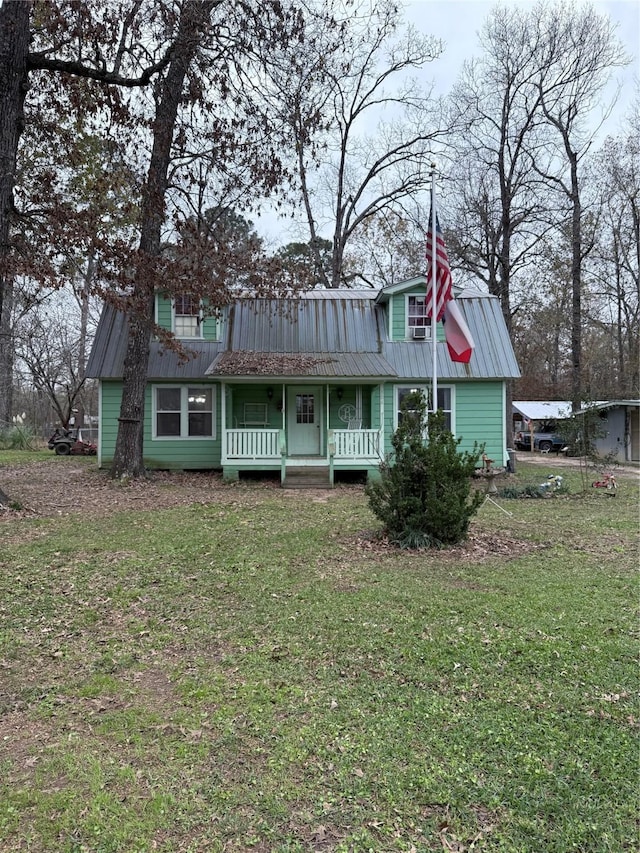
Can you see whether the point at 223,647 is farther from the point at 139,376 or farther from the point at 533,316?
the point at 533,316

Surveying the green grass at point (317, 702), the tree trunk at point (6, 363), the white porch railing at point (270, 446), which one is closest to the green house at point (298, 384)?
the white porch railing at point (270, 446)

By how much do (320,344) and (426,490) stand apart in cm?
845

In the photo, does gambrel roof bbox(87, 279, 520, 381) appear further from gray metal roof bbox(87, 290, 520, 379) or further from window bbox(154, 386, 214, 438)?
window bbox(154, 386, 214, 438)

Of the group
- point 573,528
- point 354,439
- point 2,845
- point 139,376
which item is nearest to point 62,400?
point 139,376

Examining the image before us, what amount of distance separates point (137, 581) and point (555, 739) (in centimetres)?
408

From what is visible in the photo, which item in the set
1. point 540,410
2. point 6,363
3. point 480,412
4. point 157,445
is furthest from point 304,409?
point 6,363

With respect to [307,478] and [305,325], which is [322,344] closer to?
[305,325]

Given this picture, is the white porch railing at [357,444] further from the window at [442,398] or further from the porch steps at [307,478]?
the window at [442,398]

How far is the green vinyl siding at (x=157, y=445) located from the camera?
14.0 m

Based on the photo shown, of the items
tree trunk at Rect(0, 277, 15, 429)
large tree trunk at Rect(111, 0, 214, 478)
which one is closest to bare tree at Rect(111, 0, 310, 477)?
large tree trunk at Rect(111, 0, 214, 478)

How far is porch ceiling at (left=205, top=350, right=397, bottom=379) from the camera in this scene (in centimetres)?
1237

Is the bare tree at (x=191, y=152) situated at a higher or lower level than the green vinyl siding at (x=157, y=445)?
higher

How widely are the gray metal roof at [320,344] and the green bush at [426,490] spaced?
6.05 meters

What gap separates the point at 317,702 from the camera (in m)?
3.11
